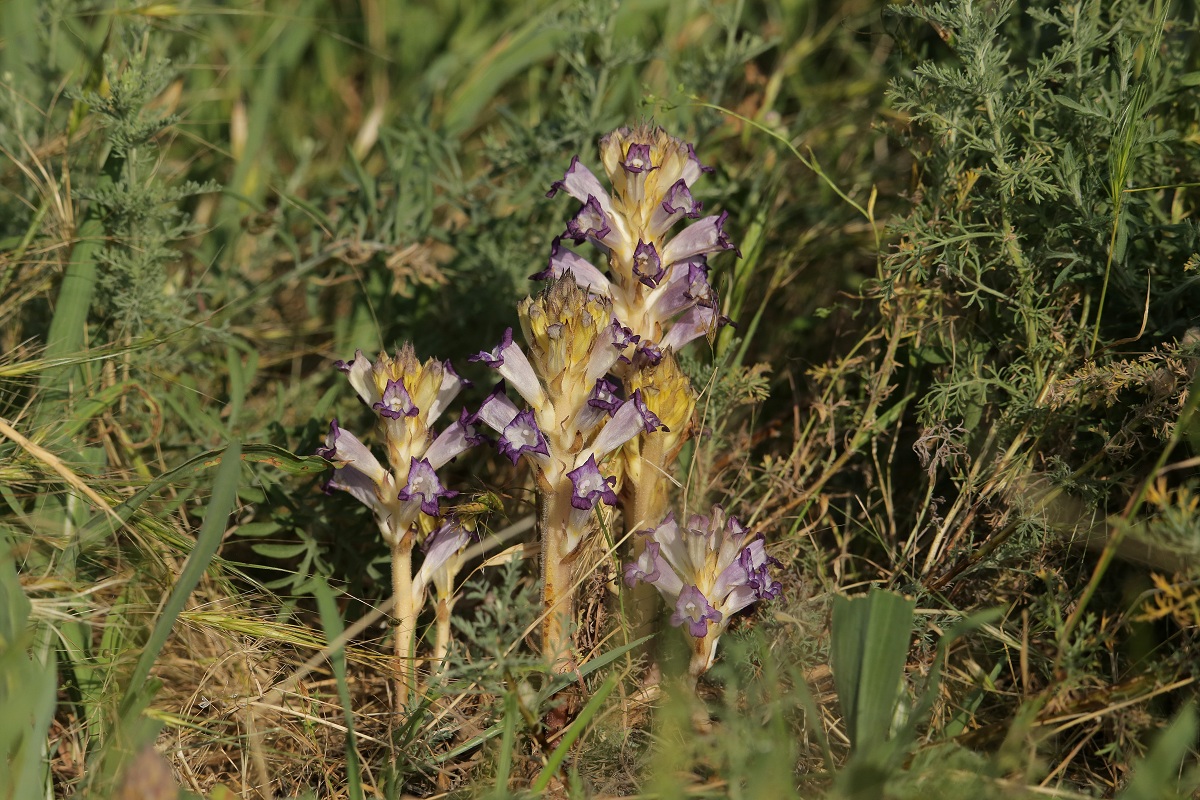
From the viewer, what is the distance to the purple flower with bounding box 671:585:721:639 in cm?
274

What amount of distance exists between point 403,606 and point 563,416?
0.76m

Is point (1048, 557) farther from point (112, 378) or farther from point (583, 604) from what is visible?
point (112, 378)

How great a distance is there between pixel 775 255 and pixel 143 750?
9.93 ft

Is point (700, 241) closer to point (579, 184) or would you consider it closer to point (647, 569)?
point (579, 184)

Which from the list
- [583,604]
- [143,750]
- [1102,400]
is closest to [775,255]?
[1102,400]

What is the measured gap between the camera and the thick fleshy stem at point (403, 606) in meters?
2.97

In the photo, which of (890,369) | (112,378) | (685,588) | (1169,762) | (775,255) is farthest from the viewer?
(775,255)

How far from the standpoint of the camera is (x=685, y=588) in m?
2.77

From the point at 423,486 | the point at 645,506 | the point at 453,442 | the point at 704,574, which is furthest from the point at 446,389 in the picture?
the point at 704,574

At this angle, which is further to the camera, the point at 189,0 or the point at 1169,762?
the point at 189,0

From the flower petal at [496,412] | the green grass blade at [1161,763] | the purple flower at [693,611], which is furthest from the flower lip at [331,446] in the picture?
the green grass blade at [1161,763]

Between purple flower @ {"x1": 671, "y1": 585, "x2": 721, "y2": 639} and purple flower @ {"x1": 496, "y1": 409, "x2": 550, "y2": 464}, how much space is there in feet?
1.77

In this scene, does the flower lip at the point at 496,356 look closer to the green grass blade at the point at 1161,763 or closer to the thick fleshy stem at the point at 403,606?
the thick fleshy stem at the point at 403,606

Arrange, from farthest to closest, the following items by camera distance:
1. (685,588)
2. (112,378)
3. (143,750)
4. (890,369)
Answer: (112,378), (890,369), (685,588), (143,750)
